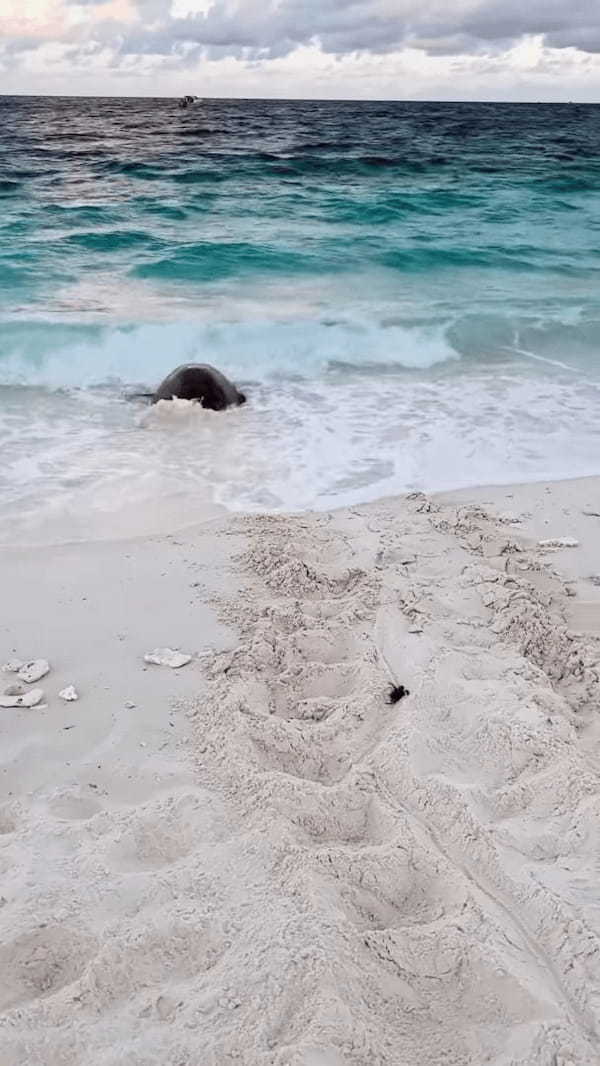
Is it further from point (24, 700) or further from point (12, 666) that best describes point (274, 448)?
point (24, 700)

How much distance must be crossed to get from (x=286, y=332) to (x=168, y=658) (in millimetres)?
6410

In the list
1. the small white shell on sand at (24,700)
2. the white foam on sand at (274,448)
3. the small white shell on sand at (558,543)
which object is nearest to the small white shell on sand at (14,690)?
the small white shell on sand at (24,700)

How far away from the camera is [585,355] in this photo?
870 cm

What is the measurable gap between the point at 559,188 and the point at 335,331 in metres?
14.3

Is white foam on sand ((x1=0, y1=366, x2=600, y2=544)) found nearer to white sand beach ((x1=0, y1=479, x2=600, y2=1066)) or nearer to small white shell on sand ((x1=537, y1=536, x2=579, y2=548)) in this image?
white sand beach ((x1=0, y1=479, x2=600, y2=1066))

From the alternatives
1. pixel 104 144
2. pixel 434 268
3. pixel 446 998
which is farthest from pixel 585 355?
pixel 104 144

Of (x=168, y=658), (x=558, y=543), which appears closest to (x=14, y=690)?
(x=168, y=658)

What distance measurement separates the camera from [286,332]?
9.22 m

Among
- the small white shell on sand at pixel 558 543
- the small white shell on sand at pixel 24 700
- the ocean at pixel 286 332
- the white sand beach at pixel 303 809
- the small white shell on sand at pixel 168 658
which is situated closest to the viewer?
the white sand beach at pixel 303 809

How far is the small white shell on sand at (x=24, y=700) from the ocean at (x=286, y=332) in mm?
1495

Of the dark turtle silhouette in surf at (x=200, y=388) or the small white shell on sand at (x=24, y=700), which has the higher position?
the dark turtle silhouette in surf at (x=200, y=388)

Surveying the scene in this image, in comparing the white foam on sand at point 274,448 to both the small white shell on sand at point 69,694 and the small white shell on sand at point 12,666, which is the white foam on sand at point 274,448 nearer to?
the small white shell on sand at point 12,666

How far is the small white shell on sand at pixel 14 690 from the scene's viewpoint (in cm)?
321

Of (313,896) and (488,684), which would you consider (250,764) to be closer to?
(313,896)
